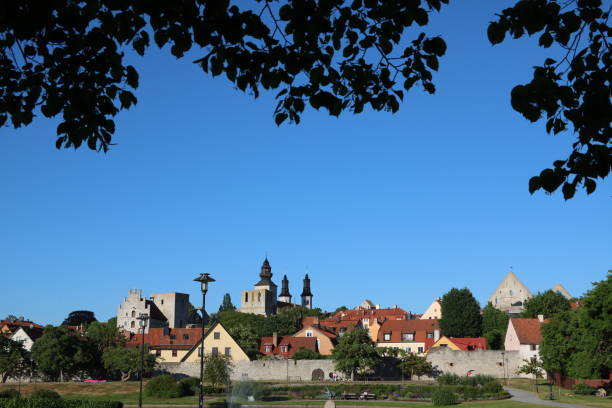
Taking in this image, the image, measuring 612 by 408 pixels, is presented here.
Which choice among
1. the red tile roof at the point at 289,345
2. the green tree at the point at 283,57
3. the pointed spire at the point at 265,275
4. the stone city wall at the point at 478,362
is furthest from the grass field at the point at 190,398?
the pointed spire at the point at 265,275

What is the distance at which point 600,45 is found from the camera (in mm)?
6770

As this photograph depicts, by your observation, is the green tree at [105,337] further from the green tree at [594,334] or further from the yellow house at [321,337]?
the green tree at [594,334]

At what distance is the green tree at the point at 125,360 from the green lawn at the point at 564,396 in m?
36.1

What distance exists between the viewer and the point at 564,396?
161 feet

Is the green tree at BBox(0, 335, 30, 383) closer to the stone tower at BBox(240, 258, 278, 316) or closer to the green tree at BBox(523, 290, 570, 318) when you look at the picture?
the green tree at BBox(523, 290, 570, 318)

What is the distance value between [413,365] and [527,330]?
50.4 feet

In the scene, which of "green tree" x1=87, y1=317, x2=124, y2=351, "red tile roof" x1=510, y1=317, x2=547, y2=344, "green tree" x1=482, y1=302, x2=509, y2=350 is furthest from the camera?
"green tree" x1=482, y1=302, x2=509, y2=350

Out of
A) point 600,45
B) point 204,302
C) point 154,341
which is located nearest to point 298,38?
point 600,45

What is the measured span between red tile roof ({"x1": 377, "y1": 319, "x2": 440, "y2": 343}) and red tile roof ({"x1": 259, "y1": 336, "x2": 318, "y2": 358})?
11022mm

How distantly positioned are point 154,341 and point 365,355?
3162cm

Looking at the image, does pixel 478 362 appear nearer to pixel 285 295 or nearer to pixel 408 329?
pixel 408 329

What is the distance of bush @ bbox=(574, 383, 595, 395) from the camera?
165 feet

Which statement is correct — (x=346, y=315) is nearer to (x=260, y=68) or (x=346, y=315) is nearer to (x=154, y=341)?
(x=154, y=341)

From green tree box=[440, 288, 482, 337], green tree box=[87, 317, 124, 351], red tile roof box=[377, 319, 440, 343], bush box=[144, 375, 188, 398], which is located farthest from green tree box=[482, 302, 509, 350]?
bush box=[144, 375, 188, 398]
